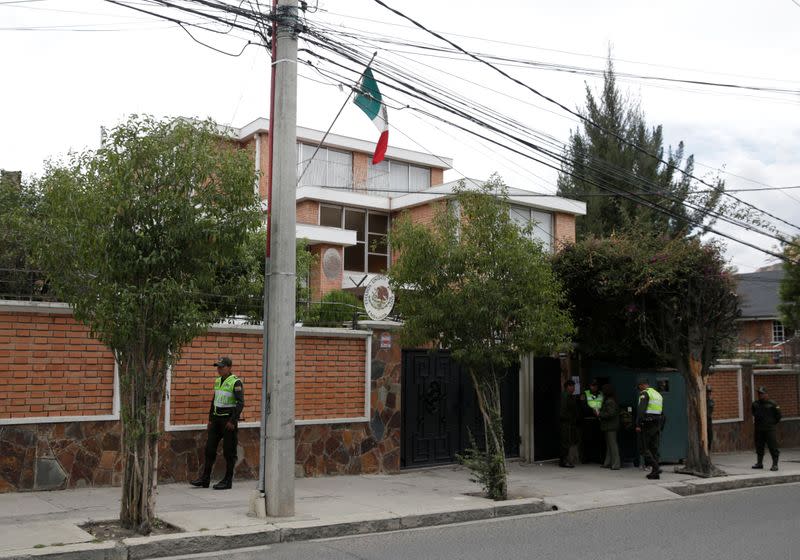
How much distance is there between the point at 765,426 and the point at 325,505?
10.0 m

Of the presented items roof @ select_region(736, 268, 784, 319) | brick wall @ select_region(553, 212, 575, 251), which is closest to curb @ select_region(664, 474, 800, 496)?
brick wall @ select_region(553, 212, 575, 251)

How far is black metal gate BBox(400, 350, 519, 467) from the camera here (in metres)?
14.2

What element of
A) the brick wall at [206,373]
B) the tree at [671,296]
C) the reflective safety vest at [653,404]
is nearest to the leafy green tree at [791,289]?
the tree at [671,296]

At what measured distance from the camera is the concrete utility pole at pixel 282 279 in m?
9.38

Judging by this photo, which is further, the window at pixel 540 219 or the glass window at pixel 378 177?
the glass window at pixel 378 177

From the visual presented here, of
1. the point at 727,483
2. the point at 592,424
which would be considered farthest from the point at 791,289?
the point at 727,483

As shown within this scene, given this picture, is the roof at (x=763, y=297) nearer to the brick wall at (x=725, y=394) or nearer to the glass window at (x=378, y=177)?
the glass window at (x=378, y=177)

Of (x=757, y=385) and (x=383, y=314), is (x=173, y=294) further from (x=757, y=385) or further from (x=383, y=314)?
(x=757, y=385)

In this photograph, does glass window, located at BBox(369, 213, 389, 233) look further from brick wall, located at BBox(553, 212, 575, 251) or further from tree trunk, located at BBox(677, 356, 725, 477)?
tree trunk, located at BBox(677, 356, 725, 477)

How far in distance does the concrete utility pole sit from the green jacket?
7754mm

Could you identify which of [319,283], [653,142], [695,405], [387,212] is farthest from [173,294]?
[653,142]

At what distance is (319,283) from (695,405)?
1677cm

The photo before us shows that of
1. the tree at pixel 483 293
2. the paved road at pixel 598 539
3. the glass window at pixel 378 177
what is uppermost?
the glass window at pixel 378 177

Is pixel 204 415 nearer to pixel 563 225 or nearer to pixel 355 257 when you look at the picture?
pixel 355 257
